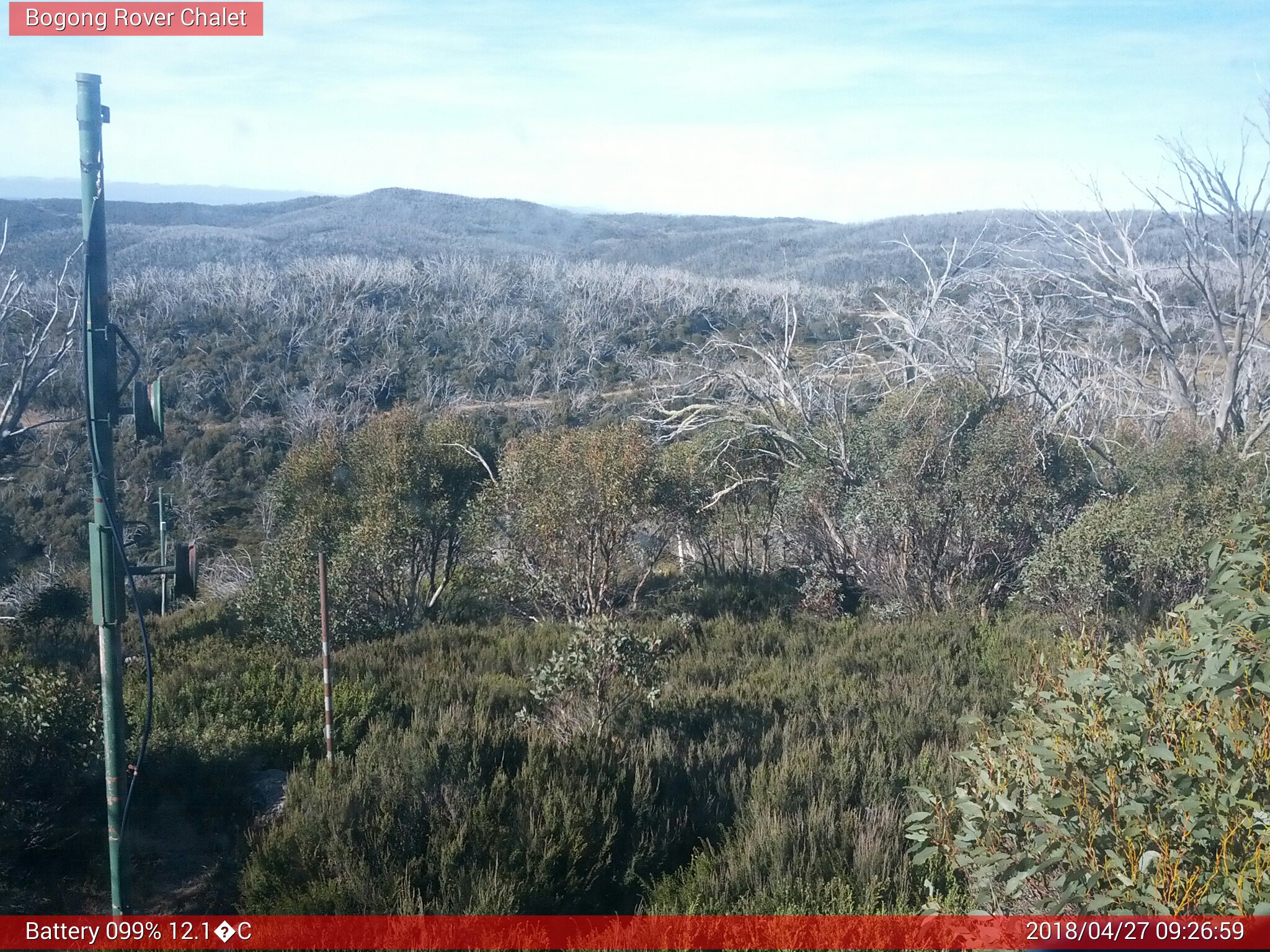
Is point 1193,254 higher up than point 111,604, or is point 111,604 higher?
point 1193,254

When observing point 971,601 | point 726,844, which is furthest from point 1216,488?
point 726,844

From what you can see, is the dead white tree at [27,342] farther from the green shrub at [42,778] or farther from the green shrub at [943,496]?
the green shrub at [943,496]

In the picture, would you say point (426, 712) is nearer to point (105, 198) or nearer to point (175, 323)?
point (105, 198)

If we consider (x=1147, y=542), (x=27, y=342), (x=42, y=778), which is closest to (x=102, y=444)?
(x=42, y=778)

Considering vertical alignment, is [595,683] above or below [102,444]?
below

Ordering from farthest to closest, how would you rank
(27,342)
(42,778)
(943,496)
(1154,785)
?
(27,342) < (943,496) < (42,778) < (1154,785)

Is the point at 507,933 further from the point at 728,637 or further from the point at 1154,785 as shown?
the point at 728,637
